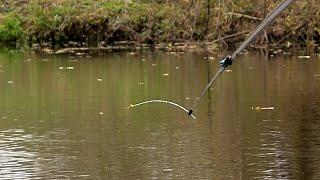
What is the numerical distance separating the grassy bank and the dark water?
7.88 metres

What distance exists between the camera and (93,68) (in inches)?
858

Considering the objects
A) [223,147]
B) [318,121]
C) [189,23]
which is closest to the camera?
[223,147]

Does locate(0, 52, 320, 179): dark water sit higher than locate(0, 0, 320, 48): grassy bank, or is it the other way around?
locate(0, 0, 320, 48): grassy bank

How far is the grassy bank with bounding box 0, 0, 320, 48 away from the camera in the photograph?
28.8m

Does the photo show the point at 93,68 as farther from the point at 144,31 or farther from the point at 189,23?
the point at 144,31

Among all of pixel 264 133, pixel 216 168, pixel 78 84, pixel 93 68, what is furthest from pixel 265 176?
pixel 93 68

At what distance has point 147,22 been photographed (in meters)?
32.2

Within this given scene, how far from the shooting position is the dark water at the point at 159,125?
8609 mm

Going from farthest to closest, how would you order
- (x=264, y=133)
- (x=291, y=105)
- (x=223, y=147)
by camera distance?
(x=291, y=105) < (x=264, y=133) < (x=223, y=147)

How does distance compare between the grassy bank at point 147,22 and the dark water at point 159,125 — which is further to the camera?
the grassy bank at point 147,22

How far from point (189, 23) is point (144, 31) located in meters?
3.07

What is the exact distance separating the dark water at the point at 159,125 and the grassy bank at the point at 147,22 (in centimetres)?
788

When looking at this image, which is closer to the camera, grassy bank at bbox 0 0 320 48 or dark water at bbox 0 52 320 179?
dark water at bbox 0 52 320 179

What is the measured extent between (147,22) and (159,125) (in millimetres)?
20952
